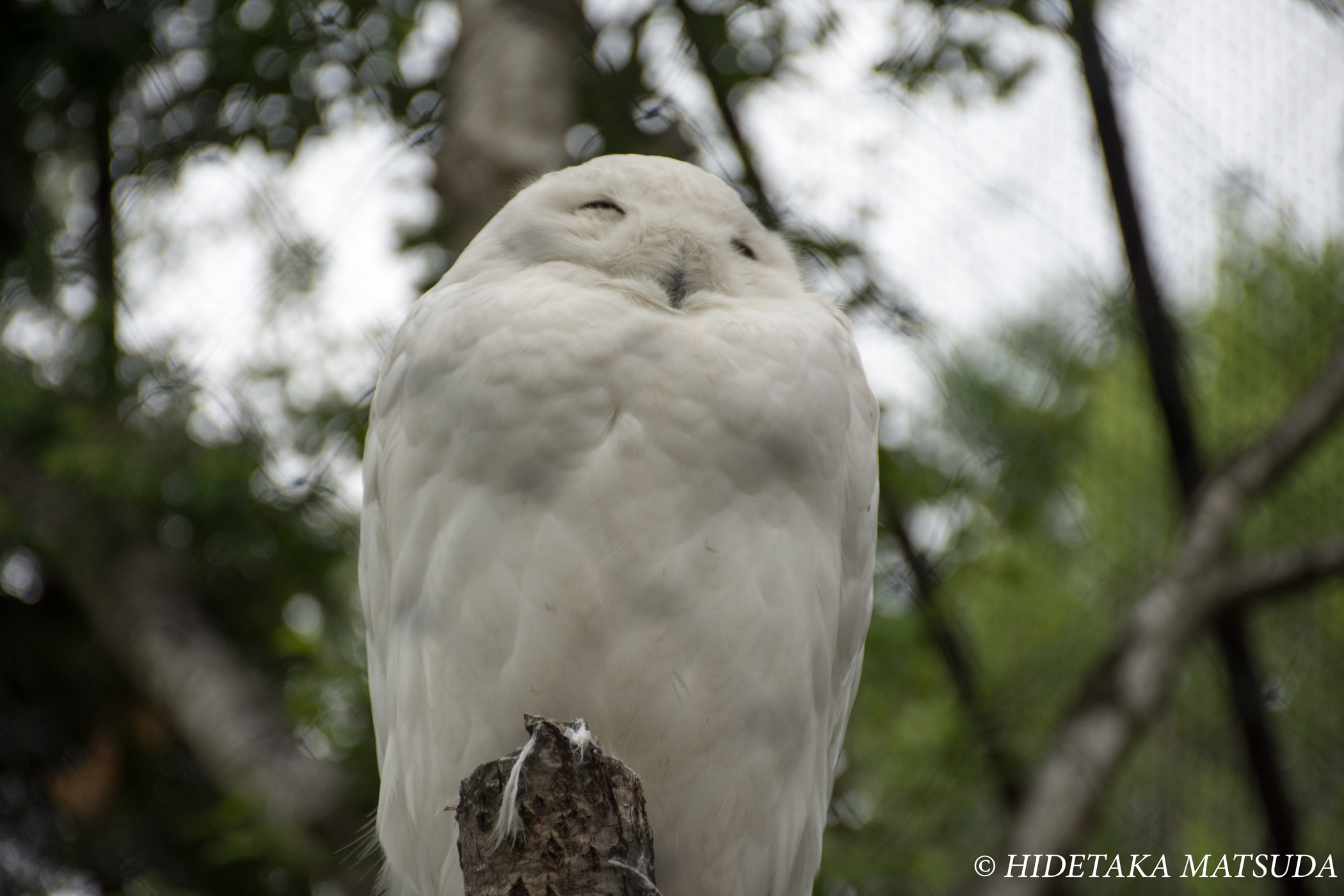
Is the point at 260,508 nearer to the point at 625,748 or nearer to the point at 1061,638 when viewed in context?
the point at 625,748

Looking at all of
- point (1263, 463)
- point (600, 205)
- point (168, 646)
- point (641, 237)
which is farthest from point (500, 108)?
point (1263, 463)

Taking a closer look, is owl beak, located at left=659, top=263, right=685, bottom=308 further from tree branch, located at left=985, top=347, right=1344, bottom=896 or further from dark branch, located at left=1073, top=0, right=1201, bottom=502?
tree branch, located at left=985, top=347, right=1344, bottom=896

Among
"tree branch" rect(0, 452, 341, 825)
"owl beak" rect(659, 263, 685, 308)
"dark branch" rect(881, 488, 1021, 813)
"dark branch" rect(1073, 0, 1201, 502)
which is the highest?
"owl beak" rect(659, 263, 685, 308)

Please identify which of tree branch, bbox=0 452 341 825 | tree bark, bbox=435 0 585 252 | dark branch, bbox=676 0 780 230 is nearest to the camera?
tree bark, bbox=435 0 585 252

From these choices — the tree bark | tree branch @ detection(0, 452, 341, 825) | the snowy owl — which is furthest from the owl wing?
tree branch @ detection(0, 452, 341, 825)

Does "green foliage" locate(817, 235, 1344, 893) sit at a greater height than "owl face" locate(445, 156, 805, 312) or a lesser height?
lesser

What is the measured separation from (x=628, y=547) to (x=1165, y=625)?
7.01ft

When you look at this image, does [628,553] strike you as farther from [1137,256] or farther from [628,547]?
[1137,256]

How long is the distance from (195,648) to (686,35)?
209 cm

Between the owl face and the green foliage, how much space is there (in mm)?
1177

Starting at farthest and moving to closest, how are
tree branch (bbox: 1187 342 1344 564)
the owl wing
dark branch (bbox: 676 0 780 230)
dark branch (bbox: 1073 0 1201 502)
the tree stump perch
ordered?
tree branch (bbox: 1187 342 1344 564), dark branch (bbox: 1073 0 1201 502), dark branch (bbox: 676 0 780 230), the owl wing, the tree stump perch

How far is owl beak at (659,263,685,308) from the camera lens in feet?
5.19

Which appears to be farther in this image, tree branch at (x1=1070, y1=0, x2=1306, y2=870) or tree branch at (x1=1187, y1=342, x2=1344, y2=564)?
tree branch at (x1=1187, y1=342, x2=1344, y2=564)

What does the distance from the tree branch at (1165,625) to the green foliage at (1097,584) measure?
5.0 inches
